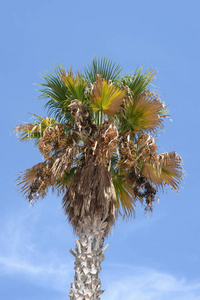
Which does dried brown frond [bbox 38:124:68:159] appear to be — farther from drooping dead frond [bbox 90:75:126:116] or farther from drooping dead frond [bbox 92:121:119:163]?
drooping dead frond [bbox 90:75:126:116]

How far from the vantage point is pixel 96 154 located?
43.1 ft

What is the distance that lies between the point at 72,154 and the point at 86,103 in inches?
60.5

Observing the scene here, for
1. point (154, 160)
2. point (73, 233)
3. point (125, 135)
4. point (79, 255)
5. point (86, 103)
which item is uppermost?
point (86, 103)

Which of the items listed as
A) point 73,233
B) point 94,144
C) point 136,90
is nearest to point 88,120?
point 94,144

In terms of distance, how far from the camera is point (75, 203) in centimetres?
1348

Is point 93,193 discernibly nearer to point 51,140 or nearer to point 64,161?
point 64,161

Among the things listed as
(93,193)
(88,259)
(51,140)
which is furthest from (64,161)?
(88,259)

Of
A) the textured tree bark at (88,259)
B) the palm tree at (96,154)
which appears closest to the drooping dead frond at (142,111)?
the palm tree at (96,154)

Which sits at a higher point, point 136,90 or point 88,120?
point 136,90

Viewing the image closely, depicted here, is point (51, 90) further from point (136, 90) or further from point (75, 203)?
point (75, 203)

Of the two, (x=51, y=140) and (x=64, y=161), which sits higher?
(x=51, y=140)

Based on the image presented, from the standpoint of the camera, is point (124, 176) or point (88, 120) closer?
point (88, 120)

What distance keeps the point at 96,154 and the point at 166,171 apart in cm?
243

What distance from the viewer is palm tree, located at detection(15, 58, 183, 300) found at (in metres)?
12.9
